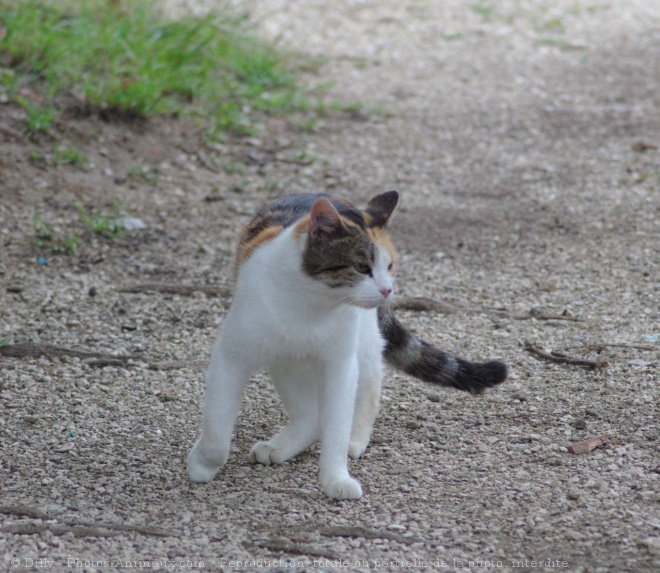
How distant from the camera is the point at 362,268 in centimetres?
298

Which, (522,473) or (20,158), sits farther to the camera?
(20,158)

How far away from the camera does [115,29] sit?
24.2 feet

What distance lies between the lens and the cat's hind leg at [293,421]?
134 inches

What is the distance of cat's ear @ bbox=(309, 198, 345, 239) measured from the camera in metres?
2.88

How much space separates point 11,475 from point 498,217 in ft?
12.8

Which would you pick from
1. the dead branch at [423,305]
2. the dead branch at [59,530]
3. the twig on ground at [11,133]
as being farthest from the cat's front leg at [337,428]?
the twig on ground at [11,133]

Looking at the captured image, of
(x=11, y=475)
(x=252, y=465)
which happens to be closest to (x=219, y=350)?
(x=252, y=465)

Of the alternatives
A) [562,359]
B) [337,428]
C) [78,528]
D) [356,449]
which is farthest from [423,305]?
[78,528]

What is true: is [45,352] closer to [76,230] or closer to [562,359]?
Result: [76,230]

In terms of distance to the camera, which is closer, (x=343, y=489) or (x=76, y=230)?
(x=343, y=489)

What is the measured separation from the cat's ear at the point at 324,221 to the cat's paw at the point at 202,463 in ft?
2.79

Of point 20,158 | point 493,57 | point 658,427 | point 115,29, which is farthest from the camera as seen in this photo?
point 493,57

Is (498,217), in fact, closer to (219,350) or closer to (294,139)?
(294,139)

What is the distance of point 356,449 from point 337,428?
0.37 metres
